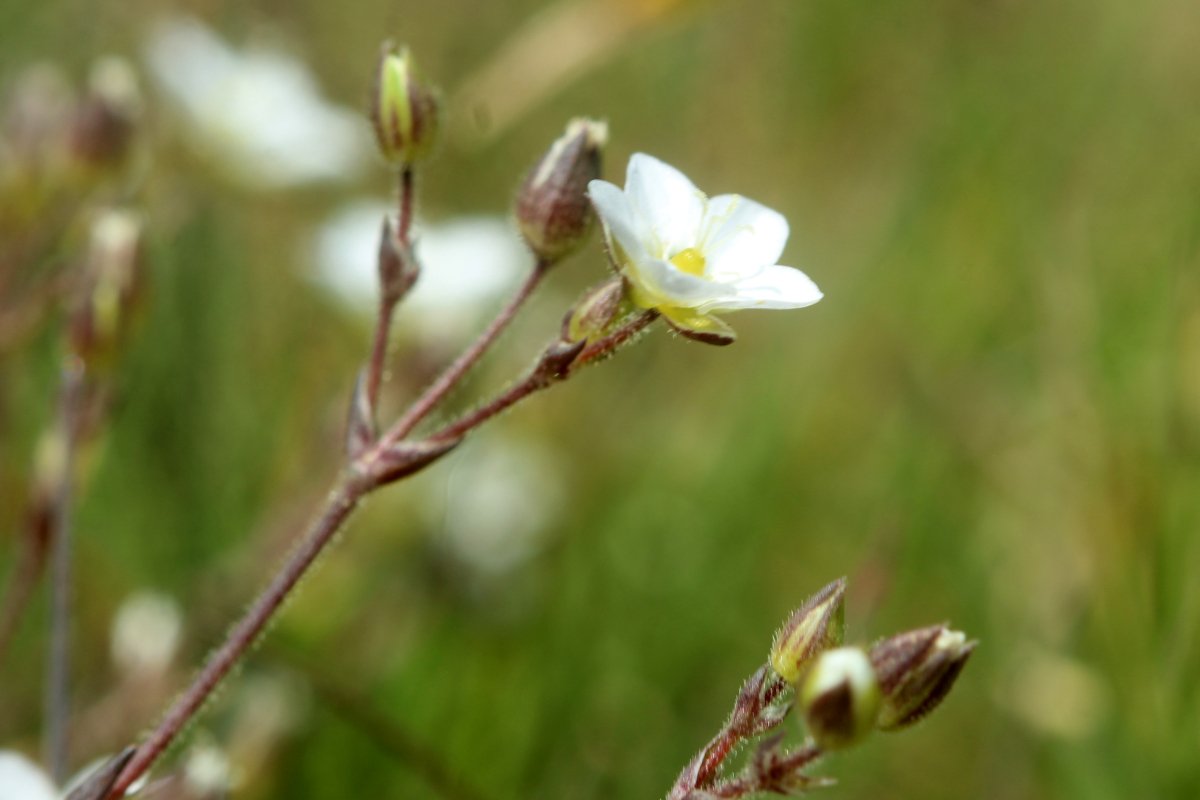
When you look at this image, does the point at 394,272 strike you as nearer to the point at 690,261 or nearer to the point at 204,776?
the point at 690,261

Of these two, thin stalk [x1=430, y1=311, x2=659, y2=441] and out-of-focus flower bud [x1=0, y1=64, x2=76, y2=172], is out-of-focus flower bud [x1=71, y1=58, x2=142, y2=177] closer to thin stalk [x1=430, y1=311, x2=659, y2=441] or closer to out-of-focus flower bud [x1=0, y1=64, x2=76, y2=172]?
out-of-focus flower bud [x1=0, y1=64, x2=76, y2=172]

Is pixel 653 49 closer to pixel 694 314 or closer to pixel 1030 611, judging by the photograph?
pixel 1030 611

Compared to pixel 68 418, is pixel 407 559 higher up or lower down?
lower down

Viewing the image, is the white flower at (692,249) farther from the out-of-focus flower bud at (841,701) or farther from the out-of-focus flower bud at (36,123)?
the out-of-focus flower bud at (36,123)

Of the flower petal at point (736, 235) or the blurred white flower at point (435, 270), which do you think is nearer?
the flower petal at point (736, 235)

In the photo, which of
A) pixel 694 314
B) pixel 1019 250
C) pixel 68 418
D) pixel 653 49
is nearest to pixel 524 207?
pixel 694 314

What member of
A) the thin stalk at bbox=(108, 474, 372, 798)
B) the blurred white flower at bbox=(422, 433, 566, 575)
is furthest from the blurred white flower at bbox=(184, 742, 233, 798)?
the blurred white flower at bbox=(422, 433, 566, 575)

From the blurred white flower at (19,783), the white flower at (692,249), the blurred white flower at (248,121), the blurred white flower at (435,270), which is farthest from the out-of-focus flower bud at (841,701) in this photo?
the blurred white flower at (248,121)
